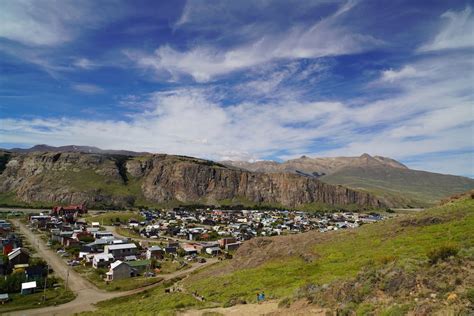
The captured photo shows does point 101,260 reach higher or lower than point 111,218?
lower

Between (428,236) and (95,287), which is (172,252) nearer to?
(95,287)

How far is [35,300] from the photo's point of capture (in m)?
45.4

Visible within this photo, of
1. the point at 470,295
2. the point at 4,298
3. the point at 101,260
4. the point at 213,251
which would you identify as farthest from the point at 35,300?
the point at 470,295

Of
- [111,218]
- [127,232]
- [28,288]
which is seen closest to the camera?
[28,288]

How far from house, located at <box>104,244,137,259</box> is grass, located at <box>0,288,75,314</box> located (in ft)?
73.6

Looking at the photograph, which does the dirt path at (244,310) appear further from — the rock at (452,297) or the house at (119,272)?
the house at (119,272)

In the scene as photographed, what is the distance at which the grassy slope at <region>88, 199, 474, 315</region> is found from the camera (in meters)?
25.1

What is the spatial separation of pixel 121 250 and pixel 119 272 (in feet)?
52.6

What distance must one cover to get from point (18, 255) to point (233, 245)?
4857 centimetres

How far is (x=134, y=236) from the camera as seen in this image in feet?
335

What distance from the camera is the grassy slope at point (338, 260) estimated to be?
25.1 metres

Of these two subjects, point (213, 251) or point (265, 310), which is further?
point (213, 251)

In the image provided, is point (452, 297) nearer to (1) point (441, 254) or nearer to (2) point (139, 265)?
(1) point (441, 254)

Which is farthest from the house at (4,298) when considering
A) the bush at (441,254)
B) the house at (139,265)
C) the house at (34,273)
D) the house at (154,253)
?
the bush at (441,254)
